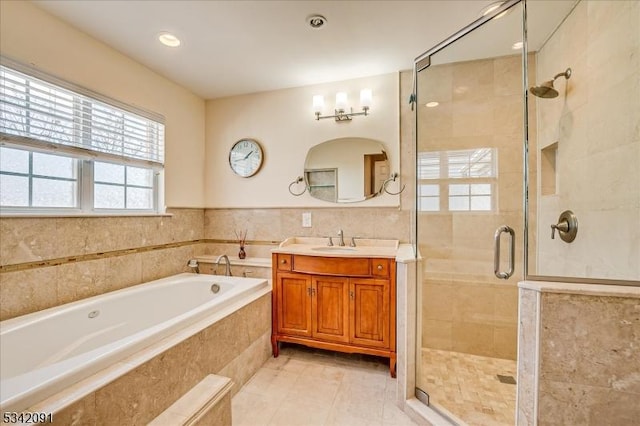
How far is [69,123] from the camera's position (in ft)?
6.13

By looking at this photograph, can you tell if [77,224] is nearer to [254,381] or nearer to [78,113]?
[78,113]

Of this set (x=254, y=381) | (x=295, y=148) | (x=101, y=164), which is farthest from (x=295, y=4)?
(x=254, y=381)

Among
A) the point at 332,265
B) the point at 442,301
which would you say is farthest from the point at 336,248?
the point at 442,301

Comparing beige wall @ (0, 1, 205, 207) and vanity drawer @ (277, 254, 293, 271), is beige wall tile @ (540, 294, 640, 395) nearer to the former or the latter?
vanity drawer @ (277, 254, 293, 271)

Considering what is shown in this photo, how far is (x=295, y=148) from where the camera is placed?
281cm

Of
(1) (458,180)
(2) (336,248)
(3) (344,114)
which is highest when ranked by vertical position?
(3) (344,114)

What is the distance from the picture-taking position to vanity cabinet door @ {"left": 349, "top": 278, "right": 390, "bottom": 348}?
202cm

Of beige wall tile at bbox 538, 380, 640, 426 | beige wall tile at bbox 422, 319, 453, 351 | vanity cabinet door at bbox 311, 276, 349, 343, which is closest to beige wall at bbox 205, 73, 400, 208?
vanity cabinet door at bbox 311, 276, 349, 343

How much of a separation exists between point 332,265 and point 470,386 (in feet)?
3.92

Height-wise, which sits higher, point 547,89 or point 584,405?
point 547,89

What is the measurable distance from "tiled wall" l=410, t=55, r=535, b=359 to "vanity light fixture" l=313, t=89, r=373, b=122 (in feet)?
1.53

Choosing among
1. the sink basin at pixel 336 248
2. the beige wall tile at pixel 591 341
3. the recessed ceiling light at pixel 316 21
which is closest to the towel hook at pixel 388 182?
the sink basin at pixel 336 248

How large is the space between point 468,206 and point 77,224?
2901 millimetres

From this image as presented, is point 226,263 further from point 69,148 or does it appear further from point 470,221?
point 470,221
